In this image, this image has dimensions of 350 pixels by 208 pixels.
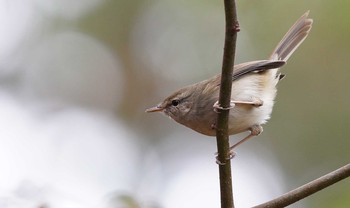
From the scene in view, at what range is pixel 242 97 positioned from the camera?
4137 millimetres


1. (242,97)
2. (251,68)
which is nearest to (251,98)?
(242,97)

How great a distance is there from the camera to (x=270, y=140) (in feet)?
27.6

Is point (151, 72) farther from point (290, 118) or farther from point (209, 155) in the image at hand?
point (290, 118)

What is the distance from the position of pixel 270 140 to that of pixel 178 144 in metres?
1.59

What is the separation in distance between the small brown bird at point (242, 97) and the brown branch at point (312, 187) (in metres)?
1.22

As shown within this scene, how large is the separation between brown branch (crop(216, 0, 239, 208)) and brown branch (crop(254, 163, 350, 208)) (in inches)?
6.7

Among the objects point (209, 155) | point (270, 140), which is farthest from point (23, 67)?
point (270, 140)

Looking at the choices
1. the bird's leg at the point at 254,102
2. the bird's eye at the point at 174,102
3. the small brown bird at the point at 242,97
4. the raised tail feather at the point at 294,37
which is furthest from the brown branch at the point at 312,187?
the raised tail feather at the point at 294,37

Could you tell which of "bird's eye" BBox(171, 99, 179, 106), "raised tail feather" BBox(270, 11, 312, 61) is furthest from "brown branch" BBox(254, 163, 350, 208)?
"raised tail feather" BBox(270, 11, 312, 61)

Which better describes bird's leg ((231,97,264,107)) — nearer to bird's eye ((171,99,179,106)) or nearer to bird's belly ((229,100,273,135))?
bird's belly ((229,100,273,135))

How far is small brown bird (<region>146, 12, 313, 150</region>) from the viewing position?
3.94 m

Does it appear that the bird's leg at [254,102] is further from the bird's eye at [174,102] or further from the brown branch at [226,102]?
the brown branch at [226,102]

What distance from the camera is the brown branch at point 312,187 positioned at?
2504 millimetres

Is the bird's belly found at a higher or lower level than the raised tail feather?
lower
